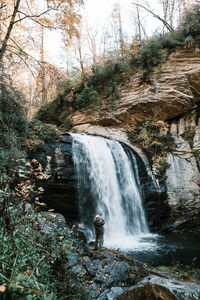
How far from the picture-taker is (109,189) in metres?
8.80

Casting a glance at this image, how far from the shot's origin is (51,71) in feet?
17.9

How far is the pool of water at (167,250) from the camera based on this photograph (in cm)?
586

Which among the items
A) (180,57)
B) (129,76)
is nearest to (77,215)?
(129,76)

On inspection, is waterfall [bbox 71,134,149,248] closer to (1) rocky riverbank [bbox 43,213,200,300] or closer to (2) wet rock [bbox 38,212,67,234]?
(1) rocky riverbank [bbox 43,213,200,300]

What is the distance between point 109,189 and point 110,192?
0.17 m

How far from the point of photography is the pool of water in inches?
231

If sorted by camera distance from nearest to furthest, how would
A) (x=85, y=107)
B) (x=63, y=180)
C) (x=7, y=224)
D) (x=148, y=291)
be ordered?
(x=7, y=224)
(x=148, y=291)
(x=63, y=180)
(x=85, y=107)

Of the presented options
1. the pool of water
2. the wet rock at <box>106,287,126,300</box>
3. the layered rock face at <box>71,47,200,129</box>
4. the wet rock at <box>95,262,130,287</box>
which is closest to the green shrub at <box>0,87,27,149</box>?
the wet rock at <box>95,262,130,287</box>

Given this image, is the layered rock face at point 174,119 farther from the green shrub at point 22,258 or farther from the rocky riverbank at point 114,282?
the green shrub at point 22,258

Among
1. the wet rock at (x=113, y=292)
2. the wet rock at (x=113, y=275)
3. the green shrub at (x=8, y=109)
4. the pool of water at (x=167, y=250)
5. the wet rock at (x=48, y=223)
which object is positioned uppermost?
the green shrub at (x=8, y=109)

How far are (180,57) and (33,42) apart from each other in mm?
9549

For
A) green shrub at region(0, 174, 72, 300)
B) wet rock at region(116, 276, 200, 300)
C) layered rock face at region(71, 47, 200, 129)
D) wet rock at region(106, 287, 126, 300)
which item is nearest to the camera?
green shrub at region(0, 174, 72, 300)

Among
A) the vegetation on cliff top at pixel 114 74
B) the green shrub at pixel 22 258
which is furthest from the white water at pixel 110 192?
the green shrub at pixel 22 258

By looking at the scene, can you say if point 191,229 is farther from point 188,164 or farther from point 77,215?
point 77,215
